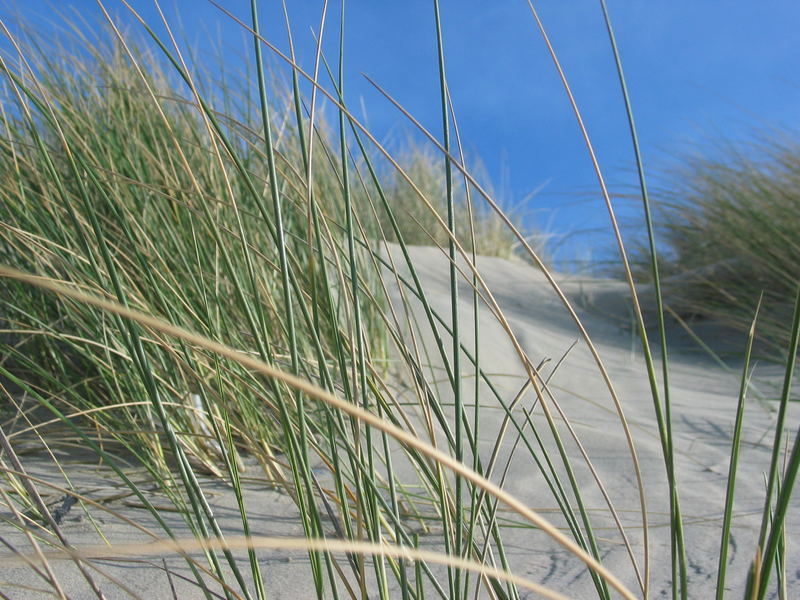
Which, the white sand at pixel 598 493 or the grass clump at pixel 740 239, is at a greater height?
the grass clump at pixel 740 239

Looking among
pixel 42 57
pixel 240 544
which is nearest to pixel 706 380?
pixel 42 57

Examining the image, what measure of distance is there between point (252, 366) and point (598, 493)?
123cm

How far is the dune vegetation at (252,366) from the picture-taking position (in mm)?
576

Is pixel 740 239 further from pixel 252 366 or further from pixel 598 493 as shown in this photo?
pixel 252 366

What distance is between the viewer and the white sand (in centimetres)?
95

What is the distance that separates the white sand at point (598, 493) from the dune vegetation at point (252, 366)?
24mm

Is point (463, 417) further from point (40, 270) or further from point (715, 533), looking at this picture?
point (40, 270)

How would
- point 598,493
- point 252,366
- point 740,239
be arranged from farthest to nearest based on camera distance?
point 740,239, point 598,493, point 252,366

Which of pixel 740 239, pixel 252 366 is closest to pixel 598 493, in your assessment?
pixel 252 366

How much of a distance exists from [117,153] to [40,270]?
447 millimetres

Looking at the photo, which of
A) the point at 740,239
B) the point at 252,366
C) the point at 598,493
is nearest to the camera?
the point at 252,366

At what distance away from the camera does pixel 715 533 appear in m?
1.13

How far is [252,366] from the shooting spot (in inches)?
9.3

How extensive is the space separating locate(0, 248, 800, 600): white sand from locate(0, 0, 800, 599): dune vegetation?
0.08 ft
